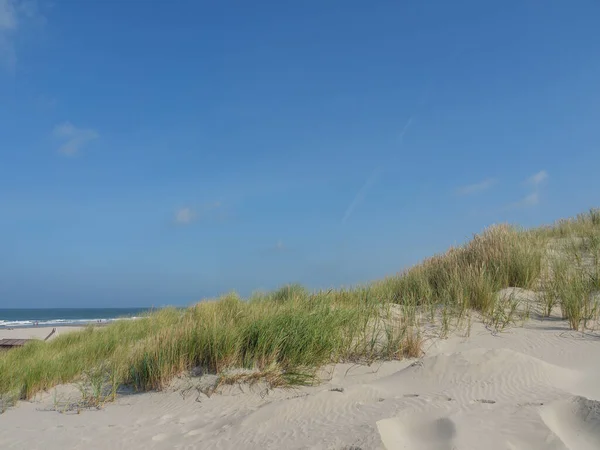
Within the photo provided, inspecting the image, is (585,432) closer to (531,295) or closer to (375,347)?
(375,347)

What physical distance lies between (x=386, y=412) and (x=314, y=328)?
1.68m

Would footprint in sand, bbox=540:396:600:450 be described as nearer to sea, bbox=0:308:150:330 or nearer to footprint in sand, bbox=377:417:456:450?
footprint in sand, bbox=377:417:456:450

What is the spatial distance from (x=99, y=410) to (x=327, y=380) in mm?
2216

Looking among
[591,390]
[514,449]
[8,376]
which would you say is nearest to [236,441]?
[514,449]

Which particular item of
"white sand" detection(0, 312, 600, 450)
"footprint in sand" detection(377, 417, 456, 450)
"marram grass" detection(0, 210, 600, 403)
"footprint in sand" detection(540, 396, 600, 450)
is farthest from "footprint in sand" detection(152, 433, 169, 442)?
"footprint in sand" detection(540, 396, 600, 450)

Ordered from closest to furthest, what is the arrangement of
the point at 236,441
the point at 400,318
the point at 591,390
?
the point at 236,441 < the point at 591,390 < the point at 400,318

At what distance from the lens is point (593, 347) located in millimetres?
4852

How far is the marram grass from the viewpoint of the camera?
478 centimetres

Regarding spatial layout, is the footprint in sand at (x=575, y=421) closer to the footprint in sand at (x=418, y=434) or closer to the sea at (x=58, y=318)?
the footprint in sand at (x=418, y=434)

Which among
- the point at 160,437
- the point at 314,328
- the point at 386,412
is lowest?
the point at 160,437

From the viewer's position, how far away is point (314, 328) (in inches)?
195

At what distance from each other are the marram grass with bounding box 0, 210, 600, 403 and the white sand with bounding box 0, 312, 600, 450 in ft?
0.95

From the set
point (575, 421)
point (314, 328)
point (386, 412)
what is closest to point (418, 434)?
point (386, 412)

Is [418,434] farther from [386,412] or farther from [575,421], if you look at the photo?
[575,421]
